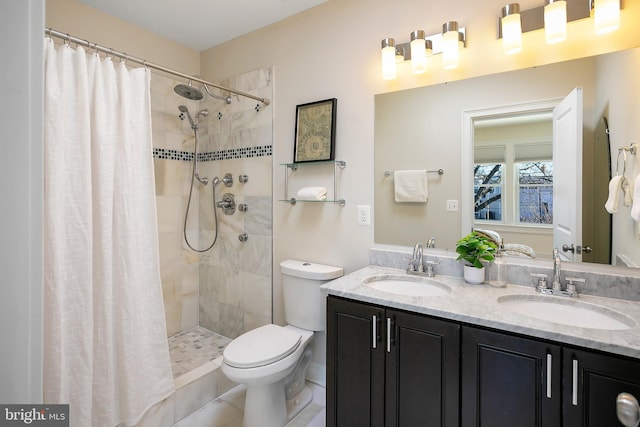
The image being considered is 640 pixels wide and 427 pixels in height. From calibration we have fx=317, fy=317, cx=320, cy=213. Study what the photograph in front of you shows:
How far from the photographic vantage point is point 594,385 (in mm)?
978

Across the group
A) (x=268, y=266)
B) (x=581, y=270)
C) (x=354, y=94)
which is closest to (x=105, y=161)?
(x=268, y=266)

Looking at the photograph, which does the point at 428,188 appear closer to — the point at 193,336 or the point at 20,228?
the point at 20,228

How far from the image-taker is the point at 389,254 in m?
1.89

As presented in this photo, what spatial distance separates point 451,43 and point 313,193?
3.63ft

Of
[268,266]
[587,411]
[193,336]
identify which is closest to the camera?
[587,411]

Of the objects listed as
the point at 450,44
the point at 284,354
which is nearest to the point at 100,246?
the point at 284,354

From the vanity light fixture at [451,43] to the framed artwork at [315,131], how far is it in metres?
0.70

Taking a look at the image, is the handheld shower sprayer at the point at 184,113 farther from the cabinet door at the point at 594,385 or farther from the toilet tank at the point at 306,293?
the cabinet door at the point at 594,385

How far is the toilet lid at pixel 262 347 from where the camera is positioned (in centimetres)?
159

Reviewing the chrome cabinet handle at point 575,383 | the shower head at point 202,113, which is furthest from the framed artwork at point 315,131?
the chrome cabinet handle at point 575,383

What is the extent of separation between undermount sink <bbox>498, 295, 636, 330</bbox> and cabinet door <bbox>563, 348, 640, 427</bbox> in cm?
24

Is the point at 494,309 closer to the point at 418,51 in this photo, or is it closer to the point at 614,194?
the point at 614,194

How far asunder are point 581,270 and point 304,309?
56.6 inches

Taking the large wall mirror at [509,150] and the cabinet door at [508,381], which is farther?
the large wall mirror at [509,150]
